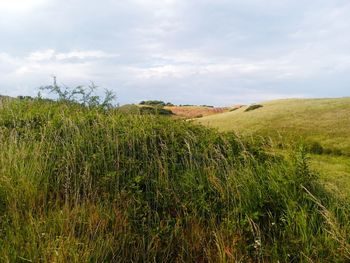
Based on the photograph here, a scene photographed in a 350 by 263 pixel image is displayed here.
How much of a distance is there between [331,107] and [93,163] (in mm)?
30811

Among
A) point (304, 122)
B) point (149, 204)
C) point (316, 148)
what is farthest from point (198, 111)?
point (149, 204)

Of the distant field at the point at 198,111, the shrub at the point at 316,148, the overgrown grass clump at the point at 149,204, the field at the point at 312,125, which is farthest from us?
the distant field at the point at 198,111

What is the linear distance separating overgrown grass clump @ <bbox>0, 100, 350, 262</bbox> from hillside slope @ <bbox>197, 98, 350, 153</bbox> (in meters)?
15.5

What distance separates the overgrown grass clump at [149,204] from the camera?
5.96 m

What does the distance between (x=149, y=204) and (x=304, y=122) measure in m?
25.7

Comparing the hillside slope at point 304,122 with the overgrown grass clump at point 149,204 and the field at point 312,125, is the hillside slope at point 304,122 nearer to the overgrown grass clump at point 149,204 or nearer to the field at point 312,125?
the field at point 312,125

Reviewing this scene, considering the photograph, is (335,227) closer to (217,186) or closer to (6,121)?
(217,186)

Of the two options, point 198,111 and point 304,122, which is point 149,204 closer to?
point 304,122

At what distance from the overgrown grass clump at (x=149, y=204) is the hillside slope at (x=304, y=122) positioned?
15544 mm

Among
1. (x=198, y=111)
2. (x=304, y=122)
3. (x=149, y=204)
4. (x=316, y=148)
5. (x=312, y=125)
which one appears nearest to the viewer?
(x=149, y=204)

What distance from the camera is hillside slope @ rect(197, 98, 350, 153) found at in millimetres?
26172

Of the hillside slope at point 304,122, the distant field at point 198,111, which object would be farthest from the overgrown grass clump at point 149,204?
the distant field at point 198,111

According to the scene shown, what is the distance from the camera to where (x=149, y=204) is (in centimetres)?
A: 780

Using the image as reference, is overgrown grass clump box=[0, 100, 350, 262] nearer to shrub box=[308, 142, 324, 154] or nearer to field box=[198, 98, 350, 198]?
field box=[198, 98, 350, 198]
